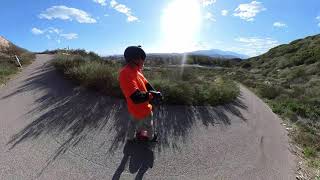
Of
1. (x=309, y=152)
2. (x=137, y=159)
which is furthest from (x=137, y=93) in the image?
(x=309, y=152)

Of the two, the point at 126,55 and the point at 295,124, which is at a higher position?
the point at 126,55

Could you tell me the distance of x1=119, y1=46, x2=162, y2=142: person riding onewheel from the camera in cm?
583

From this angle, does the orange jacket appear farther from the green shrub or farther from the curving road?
the green shrub

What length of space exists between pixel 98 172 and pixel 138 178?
2.15 feet

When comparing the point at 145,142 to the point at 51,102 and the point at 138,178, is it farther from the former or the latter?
the point at 51,102

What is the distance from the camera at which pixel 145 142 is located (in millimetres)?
6812

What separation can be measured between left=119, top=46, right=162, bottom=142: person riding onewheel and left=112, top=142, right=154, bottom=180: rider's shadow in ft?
0.62

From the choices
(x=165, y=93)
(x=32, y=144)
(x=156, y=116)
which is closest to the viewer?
(x=32, y=144)

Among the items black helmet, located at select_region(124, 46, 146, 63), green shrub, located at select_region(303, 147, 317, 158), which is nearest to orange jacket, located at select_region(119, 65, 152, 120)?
black helmet, located at select_region(124, 46, 146, 63)

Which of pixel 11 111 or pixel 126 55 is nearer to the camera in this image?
pixel 126 55

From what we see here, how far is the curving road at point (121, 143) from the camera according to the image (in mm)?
5633

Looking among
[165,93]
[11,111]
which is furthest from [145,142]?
[11,111]

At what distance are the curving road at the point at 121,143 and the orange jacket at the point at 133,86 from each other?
729mm

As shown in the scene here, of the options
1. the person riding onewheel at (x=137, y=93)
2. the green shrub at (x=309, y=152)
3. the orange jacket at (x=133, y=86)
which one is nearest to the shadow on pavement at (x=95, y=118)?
the person riding onewheel at (x=137, y=93)
